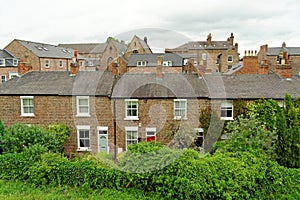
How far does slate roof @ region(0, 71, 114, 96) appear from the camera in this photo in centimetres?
2027

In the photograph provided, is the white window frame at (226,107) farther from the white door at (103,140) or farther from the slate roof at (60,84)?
the white door at (103,140)

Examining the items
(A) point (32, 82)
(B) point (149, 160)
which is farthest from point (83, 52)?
(B) point (149, 160)

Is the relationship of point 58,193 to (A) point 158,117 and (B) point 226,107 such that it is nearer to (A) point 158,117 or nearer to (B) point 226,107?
(A) point 158,117

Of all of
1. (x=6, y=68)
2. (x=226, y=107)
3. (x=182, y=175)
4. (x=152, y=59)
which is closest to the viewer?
(x=182, y=175)

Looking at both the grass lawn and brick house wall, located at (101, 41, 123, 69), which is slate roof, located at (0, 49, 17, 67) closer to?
brick house wall, located at (101, 41, 123, 69)

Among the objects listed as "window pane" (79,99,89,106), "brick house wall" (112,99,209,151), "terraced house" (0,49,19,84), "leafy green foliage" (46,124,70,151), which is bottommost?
"leafy green foliage" (46,124,70,151)

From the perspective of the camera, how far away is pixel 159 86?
20609 millimetres

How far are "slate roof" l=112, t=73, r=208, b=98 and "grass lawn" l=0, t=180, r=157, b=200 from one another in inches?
321

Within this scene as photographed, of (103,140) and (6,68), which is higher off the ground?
(6,68)

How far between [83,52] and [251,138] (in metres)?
78.9

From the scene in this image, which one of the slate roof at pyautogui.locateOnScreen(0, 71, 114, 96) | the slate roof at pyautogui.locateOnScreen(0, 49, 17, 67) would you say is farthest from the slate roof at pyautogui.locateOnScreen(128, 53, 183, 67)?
the slate roof at pyautogui.locateOnScreen(0, 71, 114, 96)

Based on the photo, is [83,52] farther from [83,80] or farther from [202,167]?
[202,167]

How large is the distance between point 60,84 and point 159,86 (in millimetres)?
7724

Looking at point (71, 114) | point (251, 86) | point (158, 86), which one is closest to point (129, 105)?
point (158, 86)
